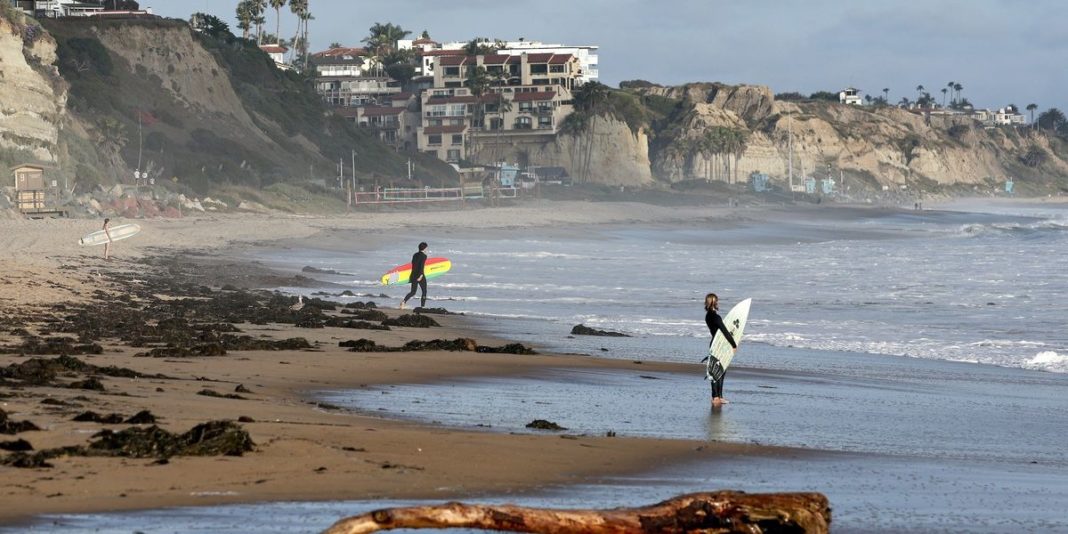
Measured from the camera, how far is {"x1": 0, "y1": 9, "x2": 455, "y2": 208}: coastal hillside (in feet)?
204

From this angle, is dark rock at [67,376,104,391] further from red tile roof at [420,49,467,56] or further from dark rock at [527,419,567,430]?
red tile roof at [420,49,467,56]

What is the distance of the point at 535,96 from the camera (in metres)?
148

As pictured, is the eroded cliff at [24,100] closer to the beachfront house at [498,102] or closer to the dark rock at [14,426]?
the dark rock at [14,426]

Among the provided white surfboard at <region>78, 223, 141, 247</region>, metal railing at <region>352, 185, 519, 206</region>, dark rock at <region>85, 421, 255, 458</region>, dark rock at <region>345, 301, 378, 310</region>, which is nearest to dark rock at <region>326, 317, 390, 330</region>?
dark rock at <region>345, 301, 378, 310</region>

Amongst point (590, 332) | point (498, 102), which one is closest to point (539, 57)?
point (498, 102)

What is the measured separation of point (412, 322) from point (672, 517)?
53.6 feet

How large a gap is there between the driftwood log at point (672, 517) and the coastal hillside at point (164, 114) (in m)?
56.0

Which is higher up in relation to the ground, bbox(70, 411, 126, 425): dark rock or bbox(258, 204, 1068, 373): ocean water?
bbox(70, 411, 126, 425): dark rock

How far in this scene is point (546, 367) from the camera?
1719cm

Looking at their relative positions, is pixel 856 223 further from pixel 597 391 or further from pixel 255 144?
pixel 597 391

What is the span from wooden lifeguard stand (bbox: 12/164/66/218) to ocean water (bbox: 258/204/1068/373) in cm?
1173

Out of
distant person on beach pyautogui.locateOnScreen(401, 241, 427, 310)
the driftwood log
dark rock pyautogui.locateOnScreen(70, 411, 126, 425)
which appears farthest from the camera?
distant person on beach pyautogui.locateOnScreen(401, 241, 427, 310)

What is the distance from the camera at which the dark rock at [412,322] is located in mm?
22558

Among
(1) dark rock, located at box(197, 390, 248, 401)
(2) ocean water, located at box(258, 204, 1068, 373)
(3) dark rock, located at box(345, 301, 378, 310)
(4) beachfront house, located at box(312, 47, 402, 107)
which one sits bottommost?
(2) ocean water, located at box(258, 204, 1068, 373)
